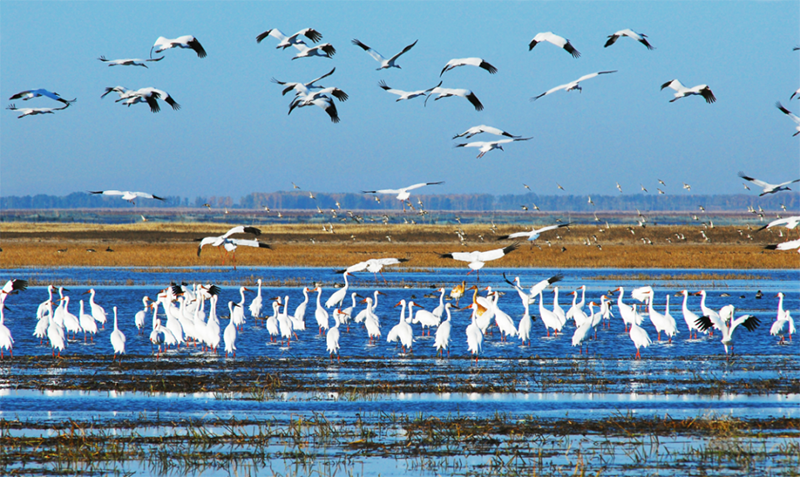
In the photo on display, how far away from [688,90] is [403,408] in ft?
33.3

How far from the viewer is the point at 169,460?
327 inches

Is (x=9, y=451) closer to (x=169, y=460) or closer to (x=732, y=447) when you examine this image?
(x=169, y=460)

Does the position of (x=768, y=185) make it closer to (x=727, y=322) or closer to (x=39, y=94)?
(x=727, y=322)

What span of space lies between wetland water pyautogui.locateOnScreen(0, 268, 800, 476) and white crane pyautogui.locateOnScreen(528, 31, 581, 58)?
18.7ft

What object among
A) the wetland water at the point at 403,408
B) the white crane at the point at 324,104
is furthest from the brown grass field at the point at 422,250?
the wetland water at the point at 403,408

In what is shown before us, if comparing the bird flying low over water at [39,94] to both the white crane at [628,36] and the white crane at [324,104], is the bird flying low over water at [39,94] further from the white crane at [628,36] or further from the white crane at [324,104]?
the white crane at [628,36]

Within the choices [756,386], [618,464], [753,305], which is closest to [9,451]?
[618,464]

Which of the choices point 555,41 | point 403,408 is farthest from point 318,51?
point 403,408

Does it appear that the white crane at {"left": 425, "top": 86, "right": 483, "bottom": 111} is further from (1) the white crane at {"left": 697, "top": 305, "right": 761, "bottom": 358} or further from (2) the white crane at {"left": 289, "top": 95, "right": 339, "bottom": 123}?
(1) the white crane at {"left": 697, "top": 305, "right": 761, "bottom": 358}

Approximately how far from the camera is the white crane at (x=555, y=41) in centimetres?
1623

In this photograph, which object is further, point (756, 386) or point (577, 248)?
point (577, 248)

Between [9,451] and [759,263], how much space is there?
37.4m

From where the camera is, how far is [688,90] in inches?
683

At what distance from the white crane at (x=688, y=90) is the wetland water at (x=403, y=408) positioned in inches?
192
